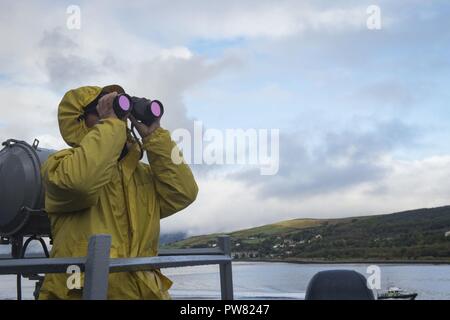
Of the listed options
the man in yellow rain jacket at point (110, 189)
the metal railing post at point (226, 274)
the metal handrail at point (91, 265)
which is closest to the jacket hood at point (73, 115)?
the man in yellow rain jacket at point (110, 189)

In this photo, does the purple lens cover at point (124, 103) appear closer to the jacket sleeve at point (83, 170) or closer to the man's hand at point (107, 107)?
the man's hand at point (107, 107)

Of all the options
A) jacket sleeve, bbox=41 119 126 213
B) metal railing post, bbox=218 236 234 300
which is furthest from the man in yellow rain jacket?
metal railing post, bbox=218 236 234 300

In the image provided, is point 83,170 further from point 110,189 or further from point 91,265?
point 91,265

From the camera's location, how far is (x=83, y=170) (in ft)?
9.63

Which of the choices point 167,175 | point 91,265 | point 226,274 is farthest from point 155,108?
point 91,265

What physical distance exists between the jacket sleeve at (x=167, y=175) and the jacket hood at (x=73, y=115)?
0.40m

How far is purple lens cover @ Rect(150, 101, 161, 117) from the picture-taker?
11.8ft

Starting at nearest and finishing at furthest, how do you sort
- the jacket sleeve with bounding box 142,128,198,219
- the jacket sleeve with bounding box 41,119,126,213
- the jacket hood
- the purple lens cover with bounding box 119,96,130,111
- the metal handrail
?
1. the metal handrail
2. the jacket sleeve with bounding box 41,119,126,213
3. the purple lens cover with bounding box 119,96,130,111
4. the jacket hood
5. the jacket sleeve with bounding box 142,128,198,219

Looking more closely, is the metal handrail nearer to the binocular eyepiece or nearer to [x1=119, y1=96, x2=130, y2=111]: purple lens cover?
[x1=119, y1=96, x2=130, y2=111]: purple lens cover

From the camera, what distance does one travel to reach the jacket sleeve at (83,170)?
2939mm

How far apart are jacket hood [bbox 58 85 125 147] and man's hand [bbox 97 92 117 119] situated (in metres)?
0.15

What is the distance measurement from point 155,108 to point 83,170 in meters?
0.82
